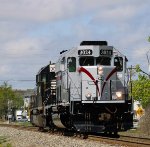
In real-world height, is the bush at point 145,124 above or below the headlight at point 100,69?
below

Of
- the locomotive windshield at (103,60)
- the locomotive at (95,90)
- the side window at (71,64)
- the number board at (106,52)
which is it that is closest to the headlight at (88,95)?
the locomotive at (95,90)

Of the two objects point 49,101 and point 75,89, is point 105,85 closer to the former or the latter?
point 75,89

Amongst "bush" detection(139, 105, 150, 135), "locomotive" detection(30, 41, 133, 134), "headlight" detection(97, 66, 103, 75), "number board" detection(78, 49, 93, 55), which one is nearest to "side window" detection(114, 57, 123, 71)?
"locomotive" detection(30, 41, 133, 134)

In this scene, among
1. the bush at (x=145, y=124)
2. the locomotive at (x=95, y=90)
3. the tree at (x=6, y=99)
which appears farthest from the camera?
the tree at (x=6, y=99)

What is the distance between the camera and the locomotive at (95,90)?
23.0m

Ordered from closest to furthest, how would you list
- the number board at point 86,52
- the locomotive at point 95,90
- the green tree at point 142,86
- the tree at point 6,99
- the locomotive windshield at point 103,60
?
the locomotive at point 95,90, the number board at point 86,52, the locomotive windshield at point 103,60, the green tree at point 142,86, the tree at point 6,99

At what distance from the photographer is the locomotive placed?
23031mm

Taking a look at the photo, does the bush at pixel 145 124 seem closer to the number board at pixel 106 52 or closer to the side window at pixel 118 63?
the side window at pixel 118 63

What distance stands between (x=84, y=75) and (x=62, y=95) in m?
2.26

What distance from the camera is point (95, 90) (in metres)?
23.4

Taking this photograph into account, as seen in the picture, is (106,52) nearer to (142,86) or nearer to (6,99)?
(142,86)

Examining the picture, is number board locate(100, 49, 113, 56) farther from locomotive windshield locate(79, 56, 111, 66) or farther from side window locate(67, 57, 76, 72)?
side window locate(67, 57, 76, 72)

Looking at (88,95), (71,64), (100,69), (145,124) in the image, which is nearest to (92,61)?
(100,69)

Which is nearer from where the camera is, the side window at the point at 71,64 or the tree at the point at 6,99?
the side window at the point at 71,64
